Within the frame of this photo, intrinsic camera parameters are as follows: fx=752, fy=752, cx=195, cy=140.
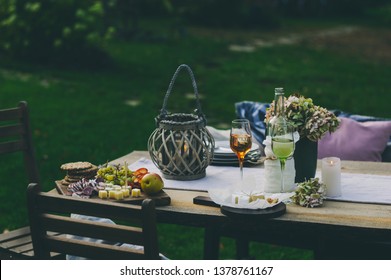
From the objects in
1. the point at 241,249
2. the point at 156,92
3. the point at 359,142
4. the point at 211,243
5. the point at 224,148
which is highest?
the point at 224,148

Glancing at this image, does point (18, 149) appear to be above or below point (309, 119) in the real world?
below

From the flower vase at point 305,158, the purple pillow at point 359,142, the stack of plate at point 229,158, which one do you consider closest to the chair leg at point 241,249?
the purple pillow at point 359,142

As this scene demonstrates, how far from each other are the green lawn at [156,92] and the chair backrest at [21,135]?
1255mm

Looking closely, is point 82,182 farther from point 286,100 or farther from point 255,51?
point 255,51

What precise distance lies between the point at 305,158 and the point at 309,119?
192 mm

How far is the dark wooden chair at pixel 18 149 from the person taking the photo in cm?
359

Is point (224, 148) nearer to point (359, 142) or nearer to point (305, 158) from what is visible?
point (305, 158)

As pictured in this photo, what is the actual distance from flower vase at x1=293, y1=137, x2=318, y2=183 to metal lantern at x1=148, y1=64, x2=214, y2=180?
15.7 inches

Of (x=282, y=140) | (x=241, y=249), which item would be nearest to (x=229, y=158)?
(x=282, y=140)

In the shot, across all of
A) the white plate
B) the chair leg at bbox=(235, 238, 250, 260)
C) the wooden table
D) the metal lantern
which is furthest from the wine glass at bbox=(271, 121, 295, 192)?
the chair leg at bbox=(235, 238, 250, 260)

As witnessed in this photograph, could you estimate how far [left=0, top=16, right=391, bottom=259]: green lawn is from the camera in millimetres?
6312

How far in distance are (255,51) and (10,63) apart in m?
5.14

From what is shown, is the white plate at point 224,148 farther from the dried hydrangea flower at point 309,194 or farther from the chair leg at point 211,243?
the dried hydrangea flower at point 309,194

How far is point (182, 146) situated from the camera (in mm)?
3350
